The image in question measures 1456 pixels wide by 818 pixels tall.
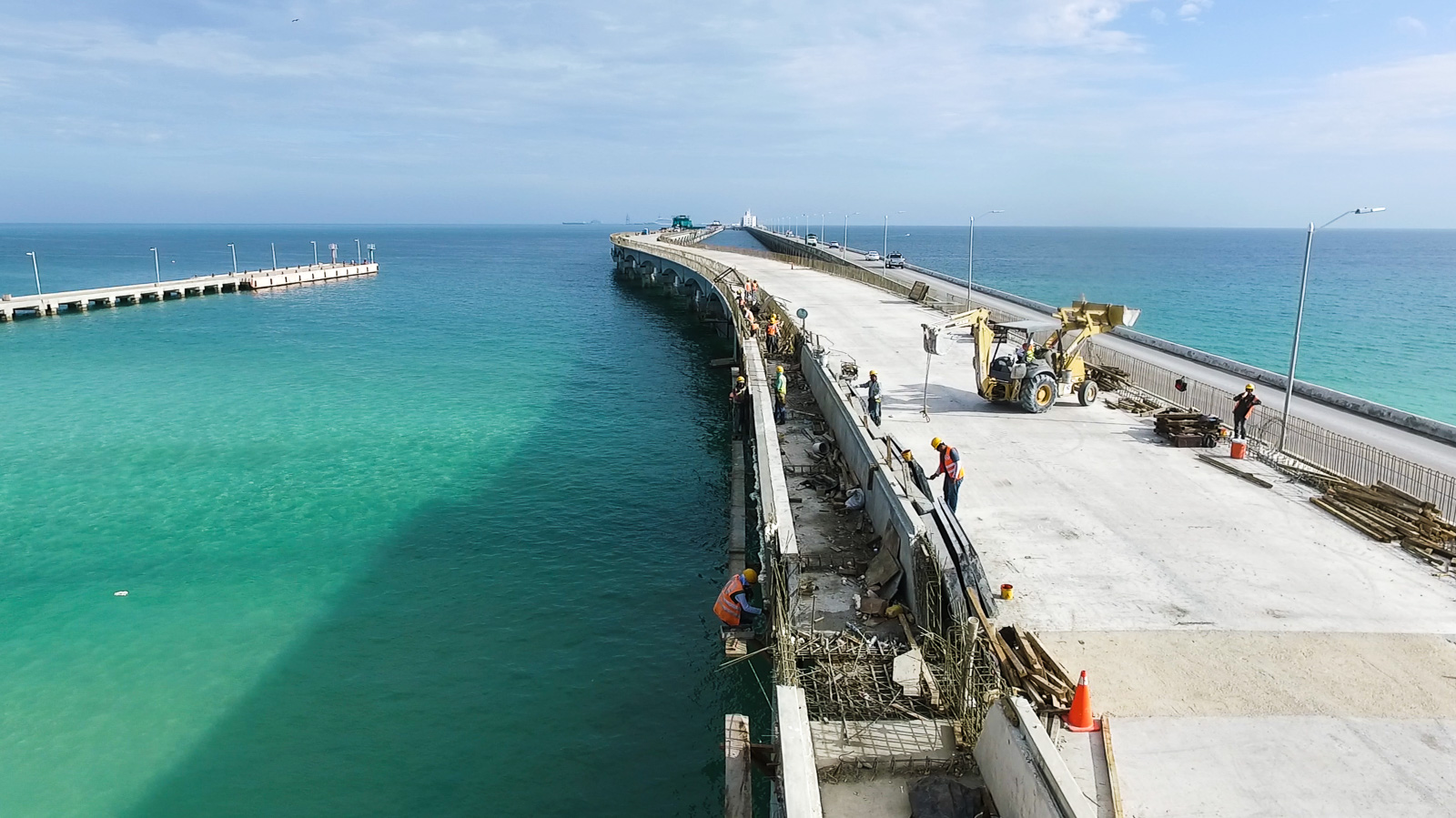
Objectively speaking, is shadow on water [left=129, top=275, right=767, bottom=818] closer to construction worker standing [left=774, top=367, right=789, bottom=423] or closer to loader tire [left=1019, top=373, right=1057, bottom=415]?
construction worker standing [left=774, top=367, right=789, bottom=423]

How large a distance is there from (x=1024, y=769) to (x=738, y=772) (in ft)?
10.5

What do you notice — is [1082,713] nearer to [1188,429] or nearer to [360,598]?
[1188,429]

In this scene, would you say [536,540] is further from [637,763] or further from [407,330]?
[407,330]

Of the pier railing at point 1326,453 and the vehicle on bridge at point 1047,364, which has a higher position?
the vehicle on bridge at point 1047,364

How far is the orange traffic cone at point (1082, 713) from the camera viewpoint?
875cm

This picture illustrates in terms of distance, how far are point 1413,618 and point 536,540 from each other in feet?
54.3

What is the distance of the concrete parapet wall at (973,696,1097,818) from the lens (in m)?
7.11

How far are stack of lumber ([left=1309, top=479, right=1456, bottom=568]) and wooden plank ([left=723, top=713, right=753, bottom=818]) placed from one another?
10.9 m

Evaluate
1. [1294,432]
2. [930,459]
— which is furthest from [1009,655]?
[1294,432]

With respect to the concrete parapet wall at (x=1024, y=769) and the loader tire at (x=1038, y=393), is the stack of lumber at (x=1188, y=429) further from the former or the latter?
the concrete parapet wall at (x=1024, y=769)

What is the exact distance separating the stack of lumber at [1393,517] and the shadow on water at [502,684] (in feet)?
33.9

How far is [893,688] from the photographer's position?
10.7 m

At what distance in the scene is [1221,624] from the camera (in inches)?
439

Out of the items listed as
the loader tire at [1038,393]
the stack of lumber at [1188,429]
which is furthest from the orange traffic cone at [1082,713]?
the loader tire at [1038,393]
